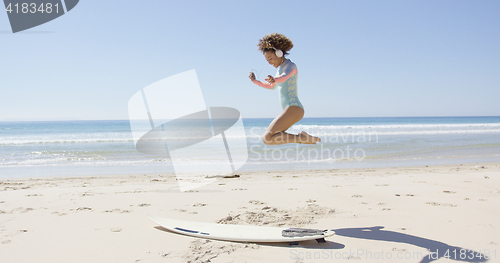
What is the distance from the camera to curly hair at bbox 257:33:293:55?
4.05 metres

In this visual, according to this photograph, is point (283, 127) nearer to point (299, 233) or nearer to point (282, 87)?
point (282, 87)

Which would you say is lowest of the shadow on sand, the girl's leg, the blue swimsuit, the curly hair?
the shadow on sand

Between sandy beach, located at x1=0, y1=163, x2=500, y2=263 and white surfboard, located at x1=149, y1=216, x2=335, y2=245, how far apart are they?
78mm

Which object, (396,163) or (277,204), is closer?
(277,204)

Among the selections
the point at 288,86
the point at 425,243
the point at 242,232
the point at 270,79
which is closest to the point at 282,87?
the point at 288,86

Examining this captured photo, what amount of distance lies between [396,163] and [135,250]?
33.3ft

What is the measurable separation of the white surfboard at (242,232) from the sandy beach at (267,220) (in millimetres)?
78

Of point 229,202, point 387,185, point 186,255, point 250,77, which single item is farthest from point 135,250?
point 387,185

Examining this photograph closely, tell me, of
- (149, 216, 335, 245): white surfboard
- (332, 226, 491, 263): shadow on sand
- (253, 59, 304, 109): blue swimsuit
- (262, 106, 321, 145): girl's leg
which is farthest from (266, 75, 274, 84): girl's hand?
(332, 226, 491, 263): shadow on sand

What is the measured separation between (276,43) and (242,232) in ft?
8.20

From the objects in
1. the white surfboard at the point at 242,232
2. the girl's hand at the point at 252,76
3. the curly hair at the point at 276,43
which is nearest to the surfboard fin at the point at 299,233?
the white surfboard at the point at 242,232

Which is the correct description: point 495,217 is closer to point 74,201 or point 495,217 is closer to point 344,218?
point 344,218

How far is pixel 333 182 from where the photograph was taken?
6.70 metres

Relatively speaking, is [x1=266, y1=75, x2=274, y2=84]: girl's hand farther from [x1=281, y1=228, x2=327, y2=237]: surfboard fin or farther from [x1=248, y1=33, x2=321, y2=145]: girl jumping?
[x1=281, y1=228, x2=327, y2=237]: surfboard fin
